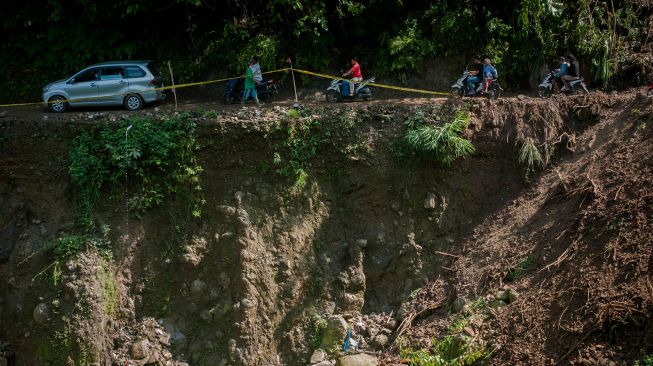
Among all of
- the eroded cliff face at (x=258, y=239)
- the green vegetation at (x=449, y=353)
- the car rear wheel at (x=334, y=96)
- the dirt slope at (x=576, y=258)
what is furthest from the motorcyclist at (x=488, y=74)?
the green vegetation at (x=449, y=353)

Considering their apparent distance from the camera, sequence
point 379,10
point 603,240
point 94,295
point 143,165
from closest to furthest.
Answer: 1. point 603,240
2. point 94,295
3. point 143,165
4. point 379,10

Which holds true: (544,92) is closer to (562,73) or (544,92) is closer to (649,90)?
(562,73)

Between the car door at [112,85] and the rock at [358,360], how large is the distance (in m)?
8.66

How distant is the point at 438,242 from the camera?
14.8 meters

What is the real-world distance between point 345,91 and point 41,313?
8502 millimetres

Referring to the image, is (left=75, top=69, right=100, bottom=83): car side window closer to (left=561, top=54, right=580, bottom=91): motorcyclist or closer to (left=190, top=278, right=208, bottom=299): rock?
(left=190, top=278, right=208, bottom=299): rock

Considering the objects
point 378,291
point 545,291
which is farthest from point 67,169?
point 545,291

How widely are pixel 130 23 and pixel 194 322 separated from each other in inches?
363

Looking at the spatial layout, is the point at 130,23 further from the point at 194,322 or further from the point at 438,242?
the point at 438,242

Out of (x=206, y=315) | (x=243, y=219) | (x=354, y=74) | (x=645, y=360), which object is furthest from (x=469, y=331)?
(x=354, y=74)

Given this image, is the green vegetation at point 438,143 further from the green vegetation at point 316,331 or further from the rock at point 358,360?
the rock at point 358,360

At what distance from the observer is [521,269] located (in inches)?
507

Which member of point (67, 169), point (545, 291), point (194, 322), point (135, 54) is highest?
point (135, 54)

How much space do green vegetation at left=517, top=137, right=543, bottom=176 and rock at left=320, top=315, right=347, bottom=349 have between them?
16.4 feet
